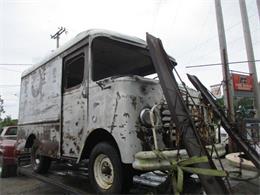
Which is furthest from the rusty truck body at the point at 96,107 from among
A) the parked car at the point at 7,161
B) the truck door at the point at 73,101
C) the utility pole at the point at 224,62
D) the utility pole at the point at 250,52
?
the utility pole at the point at 250,52

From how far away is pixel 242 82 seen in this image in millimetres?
12266

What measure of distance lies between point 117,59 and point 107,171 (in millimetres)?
2926

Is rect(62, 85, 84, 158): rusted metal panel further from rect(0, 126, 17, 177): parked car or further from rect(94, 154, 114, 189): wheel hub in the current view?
rect(0, 126, 17, 177): parked car

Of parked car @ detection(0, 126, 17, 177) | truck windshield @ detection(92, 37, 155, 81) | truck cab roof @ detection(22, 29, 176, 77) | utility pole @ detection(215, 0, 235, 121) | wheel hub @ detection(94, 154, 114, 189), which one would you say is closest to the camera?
wheel hub @ detection(94, 154, 114, 189)

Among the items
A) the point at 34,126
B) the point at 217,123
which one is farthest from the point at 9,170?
the point at 217,123

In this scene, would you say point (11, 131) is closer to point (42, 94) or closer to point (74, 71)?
point (42, 94)

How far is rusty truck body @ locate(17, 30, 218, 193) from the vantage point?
3.97 metres

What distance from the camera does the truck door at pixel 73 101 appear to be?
5.03m

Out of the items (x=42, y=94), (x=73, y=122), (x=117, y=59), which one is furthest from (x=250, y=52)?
(x=73, y=122)

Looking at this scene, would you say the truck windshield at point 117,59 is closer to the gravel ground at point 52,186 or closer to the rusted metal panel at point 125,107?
the rusted metal panel at point 125,107

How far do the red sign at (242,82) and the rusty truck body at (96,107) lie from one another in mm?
7071

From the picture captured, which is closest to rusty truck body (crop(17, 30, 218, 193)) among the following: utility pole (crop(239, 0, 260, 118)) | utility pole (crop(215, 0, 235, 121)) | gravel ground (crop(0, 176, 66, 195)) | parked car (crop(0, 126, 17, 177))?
gravel ground (crop(0, 176, 66, 195))

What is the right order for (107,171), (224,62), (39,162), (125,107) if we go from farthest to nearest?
(224,62)
(39,162)
(107,171)
(125,107)

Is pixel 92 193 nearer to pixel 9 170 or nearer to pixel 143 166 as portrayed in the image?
pixel 143 166
